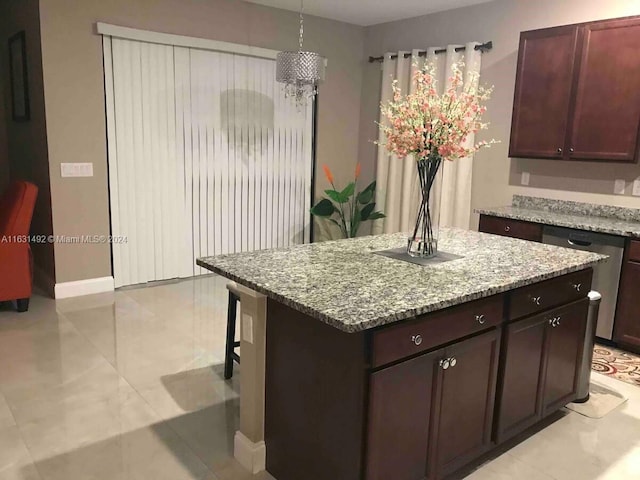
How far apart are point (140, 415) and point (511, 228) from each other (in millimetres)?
3048

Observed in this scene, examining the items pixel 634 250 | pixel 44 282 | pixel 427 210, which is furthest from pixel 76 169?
pixel 634 250

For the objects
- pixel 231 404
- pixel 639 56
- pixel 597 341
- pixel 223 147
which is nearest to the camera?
pixel 231 404

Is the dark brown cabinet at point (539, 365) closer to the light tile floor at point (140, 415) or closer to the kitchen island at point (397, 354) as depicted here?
the kitchen island at point (397, 354)

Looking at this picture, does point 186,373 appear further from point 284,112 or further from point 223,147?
point 284,112

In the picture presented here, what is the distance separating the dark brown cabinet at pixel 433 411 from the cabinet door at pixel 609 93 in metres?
2.37

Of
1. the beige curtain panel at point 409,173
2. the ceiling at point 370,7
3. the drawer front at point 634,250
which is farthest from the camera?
the beige curtain panel at point 409,173

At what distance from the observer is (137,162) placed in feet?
16.0

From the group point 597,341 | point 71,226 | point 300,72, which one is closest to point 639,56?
point 597,341

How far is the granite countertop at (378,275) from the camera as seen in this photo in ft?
6.05

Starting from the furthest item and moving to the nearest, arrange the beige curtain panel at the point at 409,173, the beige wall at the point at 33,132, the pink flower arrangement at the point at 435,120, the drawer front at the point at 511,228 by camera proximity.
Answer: the beige curtain panel at the point at 409,173 < the beige wall at the point at 33,132 < the drawer front at the point at 511,228 < the pink flower arrangement at the point at 435,120

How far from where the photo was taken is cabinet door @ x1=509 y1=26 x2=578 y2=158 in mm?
4098

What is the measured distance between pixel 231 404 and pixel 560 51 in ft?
11.5

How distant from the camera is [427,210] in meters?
2.60

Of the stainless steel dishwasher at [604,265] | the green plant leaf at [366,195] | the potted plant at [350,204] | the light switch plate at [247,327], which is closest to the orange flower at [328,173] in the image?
the potted plant at [350,204]
